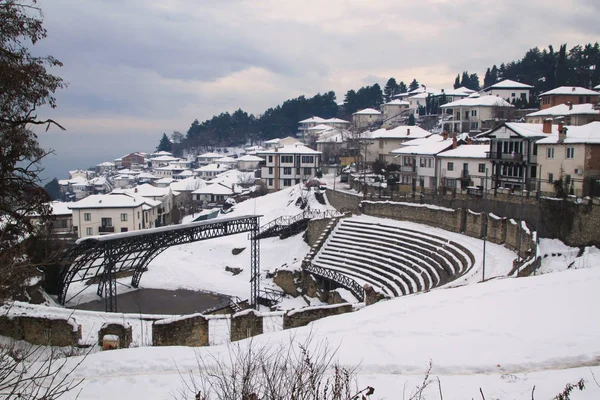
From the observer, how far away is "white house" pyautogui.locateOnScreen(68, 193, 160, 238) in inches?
2110

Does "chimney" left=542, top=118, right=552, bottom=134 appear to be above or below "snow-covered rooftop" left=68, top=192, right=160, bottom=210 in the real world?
above

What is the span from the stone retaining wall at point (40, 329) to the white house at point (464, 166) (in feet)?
113

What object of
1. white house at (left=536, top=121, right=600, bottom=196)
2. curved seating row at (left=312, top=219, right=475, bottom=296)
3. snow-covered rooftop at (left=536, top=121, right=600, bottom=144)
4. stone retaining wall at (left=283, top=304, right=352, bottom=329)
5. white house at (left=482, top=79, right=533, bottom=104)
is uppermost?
white house at (left=482, top=79, right=533, bottom=104)

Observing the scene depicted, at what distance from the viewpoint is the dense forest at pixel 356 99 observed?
8531 centimetres

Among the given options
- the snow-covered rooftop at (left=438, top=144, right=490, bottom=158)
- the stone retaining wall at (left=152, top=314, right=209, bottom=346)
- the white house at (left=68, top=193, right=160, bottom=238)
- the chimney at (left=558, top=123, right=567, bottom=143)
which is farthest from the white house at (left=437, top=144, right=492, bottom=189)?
the white house at (left=68, top=193, right=160, bottom=238)

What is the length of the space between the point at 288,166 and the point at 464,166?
2940 cm

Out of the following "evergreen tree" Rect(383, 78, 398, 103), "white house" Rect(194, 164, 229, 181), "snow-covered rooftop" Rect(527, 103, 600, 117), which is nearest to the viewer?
"snow-covered rooftop" Rect(527, 103, 600, 117)

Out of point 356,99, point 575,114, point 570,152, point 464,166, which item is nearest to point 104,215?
point 464,166

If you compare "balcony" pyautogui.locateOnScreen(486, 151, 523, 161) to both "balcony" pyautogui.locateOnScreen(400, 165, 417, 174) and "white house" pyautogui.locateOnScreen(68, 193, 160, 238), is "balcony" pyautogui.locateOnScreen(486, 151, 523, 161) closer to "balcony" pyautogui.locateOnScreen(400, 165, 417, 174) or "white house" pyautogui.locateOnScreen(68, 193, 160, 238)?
"balcony" pyautogui.locateOnScreen(400, 165, 417, 174)

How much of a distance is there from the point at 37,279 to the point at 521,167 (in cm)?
3574

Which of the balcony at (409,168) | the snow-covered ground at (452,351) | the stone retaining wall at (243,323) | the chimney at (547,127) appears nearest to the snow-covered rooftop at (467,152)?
the balcony at (409,168)

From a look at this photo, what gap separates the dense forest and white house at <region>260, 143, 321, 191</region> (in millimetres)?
41961

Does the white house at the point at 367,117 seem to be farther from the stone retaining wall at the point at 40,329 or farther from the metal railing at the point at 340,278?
the stone retaining wall at the point at 40,329

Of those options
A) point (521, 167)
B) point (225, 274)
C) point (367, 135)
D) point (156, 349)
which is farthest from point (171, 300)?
point (367, 135)
